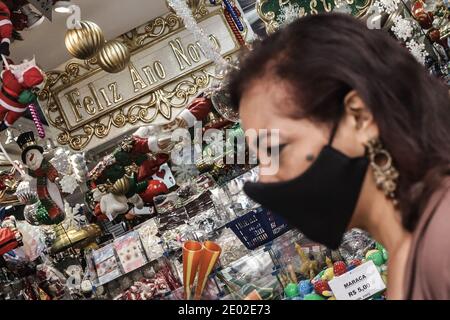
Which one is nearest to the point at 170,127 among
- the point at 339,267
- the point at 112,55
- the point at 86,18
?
the point at 112,55

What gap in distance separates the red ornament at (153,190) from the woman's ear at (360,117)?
1920 mm

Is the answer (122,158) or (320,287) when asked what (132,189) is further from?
(320,287)

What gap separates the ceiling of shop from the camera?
2.86 meters

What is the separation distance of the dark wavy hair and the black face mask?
2.1 inches

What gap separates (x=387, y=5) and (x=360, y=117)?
Result: 2604mm

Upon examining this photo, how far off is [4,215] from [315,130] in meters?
2.26

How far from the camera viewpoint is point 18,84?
6.47 ft

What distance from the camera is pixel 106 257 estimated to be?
98.6 inches

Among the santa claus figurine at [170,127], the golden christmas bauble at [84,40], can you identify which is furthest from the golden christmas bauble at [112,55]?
the santa claus figurine at [170,127]

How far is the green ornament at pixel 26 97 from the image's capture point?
199cm

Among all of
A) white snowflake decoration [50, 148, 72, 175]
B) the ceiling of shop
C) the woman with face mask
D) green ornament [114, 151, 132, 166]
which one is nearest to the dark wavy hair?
the woman with face mask

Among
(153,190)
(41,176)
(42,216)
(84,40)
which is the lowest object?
(153,190)

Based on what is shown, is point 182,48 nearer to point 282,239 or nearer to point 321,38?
point 282,239
